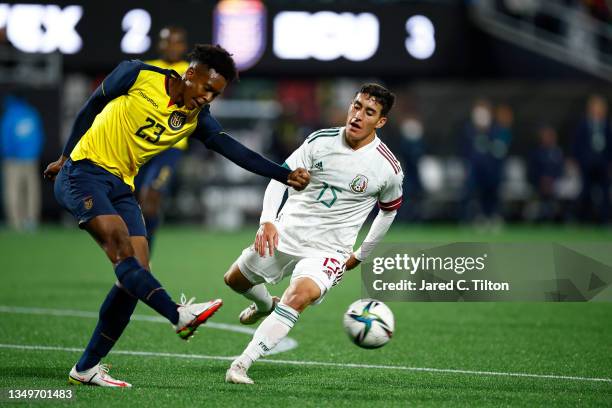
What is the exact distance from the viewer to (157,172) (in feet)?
34.8

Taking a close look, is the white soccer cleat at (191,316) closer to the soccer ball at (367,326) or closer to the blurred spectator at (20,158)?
the soccer ball at (367,326)

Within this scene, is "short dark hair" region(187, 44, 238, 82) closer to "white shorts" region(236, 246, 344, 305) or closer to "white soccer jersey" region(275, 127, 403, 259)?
"white soccer jersey" region(275, 127, 403, 259)

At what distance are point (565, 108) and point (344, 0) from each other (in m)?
6.18

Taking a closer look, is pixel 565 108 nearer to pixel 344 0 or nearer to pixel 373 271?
pixel 344 0

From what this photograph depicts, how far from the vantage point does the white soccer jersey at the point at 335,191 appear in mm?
7227

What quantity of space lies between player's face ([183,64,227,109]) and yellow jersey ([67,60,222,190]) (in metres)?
0.14

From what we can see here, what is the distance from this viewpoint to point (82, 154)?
6.50 meters

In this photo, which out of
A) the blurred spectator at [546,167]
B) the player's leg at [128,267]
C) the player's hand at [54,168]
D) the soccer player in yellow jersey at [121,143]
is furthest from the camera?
the blurred spectator at [546,167]

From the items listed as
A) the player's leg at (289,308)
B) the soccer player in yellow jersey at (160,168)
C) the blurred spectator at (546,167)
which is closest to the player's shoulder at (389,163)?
the player's leg at (289,308)

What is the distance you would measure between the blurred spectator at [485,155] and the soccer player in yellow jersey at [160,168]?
1170 cm

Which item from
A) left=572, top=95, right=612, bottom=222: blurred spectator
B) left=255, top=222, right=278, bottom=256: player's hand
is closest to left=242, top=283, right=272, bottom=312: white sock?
left=255, top=222, right=278, bottom=256: player's hand

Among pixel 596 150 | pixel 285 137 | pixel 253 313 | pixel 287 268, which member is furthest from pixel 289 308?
pixel 596 150

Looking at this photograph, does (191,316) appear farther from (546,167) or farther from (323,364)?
(546,167)

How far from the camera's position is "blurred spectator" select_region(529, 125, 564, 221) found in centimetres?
2238
